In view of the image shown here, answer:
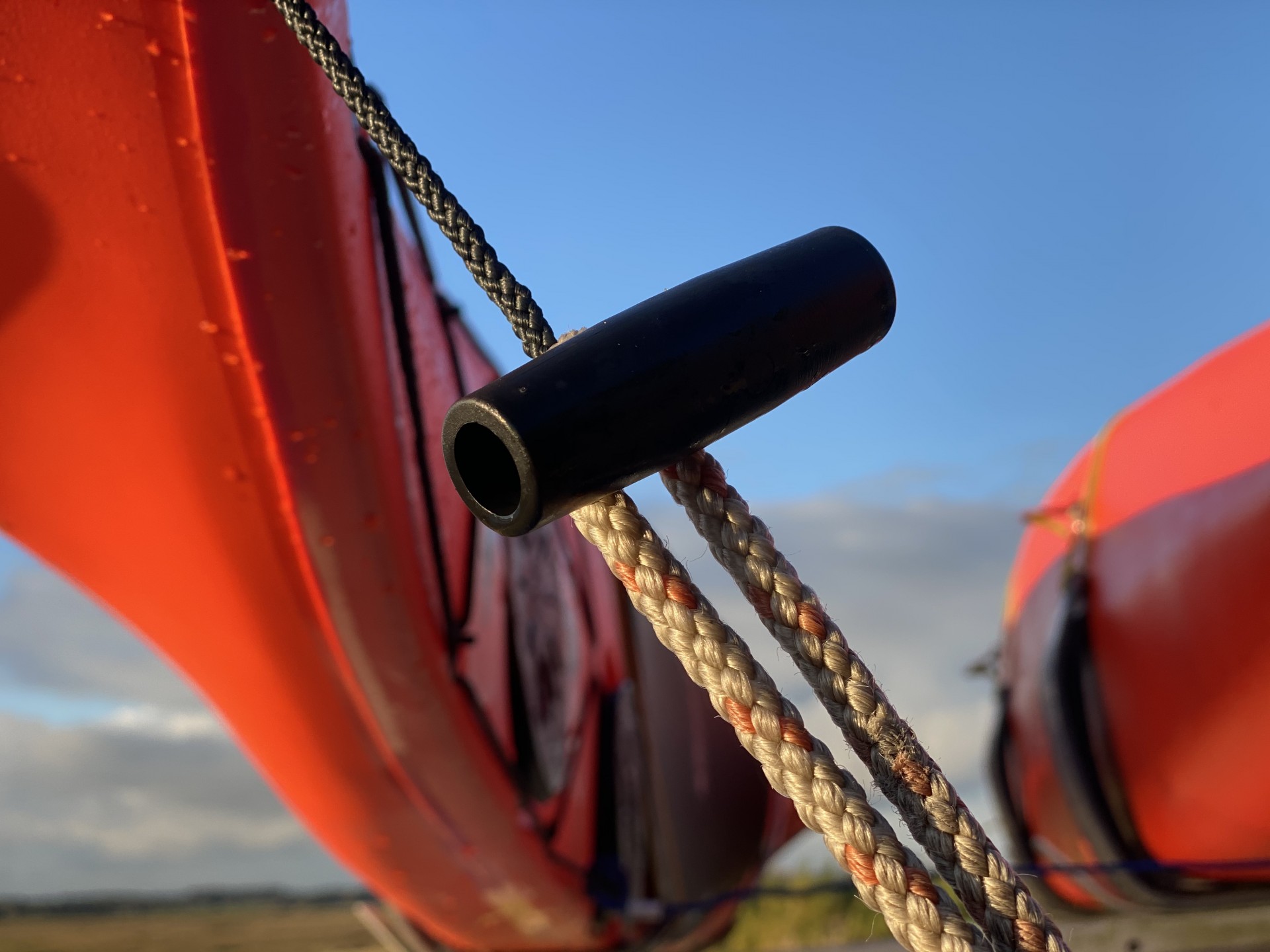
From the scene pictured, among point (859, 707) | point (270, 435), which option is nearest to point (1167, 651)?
point (859, 707)

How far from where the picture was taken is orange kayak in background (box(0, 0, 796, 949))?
0.83 meters

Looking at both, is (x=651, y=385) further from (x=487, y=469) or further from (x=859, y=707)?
(x=859, y=707)

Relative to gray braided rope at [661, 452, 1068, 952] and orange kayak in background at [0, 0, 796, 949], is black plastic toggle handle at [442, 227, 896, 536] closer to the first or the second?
gray braided rope at [661, 452, 1068, 952]

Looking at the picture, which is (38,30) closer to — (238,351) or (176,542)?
(238,351)

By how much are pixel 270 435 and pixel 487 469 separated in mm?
572

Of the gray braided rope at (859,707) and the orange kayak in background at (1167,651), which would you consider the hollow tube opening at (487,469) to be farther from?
the orange kayak in background at (1167,651)

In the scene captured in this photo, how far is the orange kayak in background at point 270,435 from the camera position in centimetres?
83

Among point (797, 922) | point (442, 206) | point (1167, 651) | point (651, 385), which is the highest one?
point (442, 206)

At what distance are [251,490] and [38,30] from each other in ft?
1.53

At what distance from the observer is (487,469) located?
518 millimetres

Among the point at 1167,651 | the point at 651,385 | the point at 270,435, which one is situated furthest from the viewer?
the point at 1167,651

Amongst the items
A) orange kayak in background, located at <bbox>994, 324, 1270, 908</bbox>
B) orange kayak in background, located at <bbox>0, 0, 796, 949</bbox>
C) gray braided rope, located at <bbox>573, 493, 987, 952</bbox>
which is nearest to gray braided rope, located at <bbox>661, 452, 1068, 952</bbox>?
gray braided rope, located at <bbox>573, 493, 987, 952</bbox>

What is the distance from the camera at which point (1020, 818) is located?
2.11m

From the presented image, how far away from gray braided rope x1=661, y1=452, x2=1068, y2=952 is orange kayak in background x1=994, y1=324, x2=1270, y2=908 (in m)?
0.78
